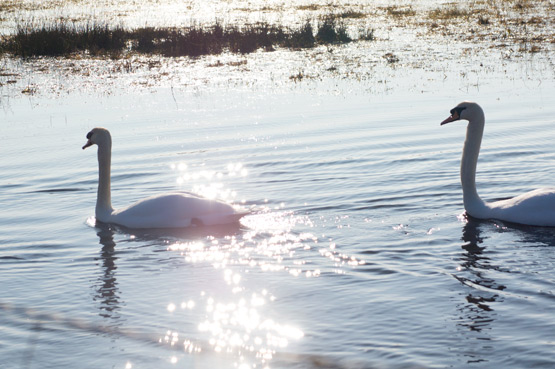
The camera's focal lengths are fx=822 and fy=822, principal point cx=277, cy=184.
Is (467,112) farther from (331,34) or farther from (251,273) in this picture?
(331,34)

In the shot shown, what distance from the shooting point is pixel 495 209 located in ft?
29.1

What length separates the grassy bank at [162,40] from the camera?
25.9 m

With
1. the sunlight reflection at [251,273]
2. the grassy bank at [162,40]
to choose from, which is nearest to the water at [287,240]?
the sunlight reflection at [251,273]

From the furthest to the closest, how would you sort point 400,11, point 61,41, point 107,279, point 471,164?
point 400,11 → point 61,41 → point 471,164 → point 107,279

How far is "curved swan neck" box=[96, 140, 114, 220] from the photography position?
32.2 feet

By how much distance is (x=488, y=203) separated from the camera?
910 centimetres

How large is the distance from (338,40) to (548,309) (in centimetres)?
2158

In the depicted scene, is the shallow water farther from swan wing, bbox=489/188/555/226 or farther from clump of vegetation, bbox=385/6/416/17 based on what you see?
clump of vegetation, bbox=385/6/416/17

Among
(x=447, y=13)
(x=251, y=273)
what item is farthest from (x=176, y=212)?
(x=447, y=13)

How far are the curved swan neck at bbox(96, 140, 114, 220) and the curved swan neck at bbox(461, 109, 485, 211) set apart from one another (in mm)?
4162

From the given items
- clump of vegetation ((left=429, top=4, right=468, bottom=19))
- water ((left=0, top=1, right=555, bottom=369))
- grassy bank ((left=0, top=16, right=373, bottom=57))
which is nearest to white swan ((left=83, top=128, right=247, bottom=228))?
water ((left=0, top=1, right=555, bottom=369))

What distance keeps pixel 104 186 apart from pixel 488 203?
4.50 m

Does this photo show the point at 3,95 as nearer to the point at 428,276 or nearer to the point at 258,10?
the point at 428,276

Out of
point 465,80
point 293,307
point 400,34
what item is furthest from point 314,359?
point 400,34
